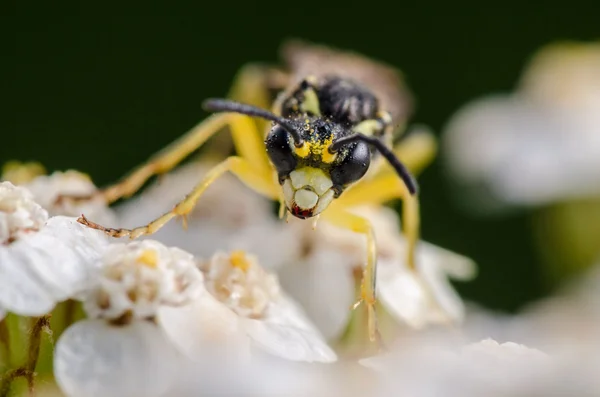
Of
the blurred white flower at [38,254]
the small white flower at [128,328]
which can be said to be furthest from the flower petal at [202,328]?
the blurred white flower at [38,254]

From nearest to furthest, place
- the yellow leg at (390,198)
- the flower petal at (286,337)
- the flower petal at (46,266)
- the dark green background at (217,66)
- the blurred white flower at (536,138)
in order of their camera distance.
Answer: the flower petal at (46,266) → the flower petal at (286,337) → the yellow leg at (390,198) → the blurred white flower at (536,138) → the dark green background at (217,66)

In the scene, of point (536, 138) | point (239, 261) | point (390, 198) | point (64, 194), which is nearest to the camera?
point (239, 261)

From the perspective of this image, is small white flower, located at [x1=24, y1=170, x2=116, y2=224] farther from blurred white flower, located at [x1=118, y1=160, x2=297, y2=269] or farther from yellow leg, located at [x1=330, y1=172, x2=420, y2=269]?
yellow leg, located at [x1=330, y1=172, x2=420, y2=269]

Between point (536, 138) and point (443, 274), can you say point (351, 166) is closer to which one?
point (443, 274)

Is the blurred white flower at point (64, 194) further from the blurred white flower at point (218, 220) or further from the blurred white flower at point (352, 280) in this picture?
the blurred white flower at point (352, 280)

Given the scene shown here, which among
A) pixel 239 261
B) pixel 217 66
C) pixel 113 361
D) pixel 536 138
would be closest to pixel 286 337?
pixel 239 261
